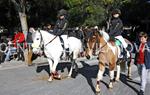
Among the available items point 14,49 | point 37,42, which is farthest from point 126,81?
point 14,49

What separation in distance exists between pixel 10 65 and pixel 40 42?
280 inches

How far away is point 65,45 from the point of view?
15.2m

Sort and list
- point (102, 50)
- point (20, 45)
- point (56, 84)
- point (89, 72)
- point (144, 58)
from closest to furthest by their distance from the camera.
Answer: point (144, 58), point (102, 50), point (56, 84), point (89, 72), point (20, 45)

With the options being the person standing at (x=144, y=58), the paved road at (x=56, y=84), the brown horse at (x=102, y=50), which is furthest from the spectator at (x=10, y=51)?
the person standing at (x=144, y=58)

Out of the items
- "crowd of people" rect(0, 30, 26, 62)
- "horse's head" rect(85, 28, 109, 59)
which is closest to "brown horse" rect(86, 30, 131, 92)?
"horse's head" rect(85, 28, 109, 59)

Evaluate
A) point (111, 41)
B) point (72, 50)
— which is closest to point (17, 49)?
point (72, 50)

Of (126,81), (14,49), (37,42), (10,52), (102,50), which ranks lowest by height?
(126,81)

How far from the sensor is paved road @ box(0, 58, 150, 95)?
1248cm

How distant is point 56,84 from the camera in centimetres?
1395

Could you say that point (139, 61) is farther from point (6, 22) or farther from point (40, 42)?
point (6, 22)

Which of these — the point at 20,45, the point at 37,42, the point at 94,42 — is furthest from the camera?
the point at 20,45

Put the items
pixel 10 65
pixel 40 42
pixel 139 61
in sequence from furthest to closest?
pixel 10 65 < pixel 40 42 < pixel 139 61

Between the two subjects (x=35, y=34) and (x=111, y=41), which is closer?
(x=111, y=41)

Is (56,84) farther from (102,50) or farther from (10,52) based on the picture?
(10,52)
